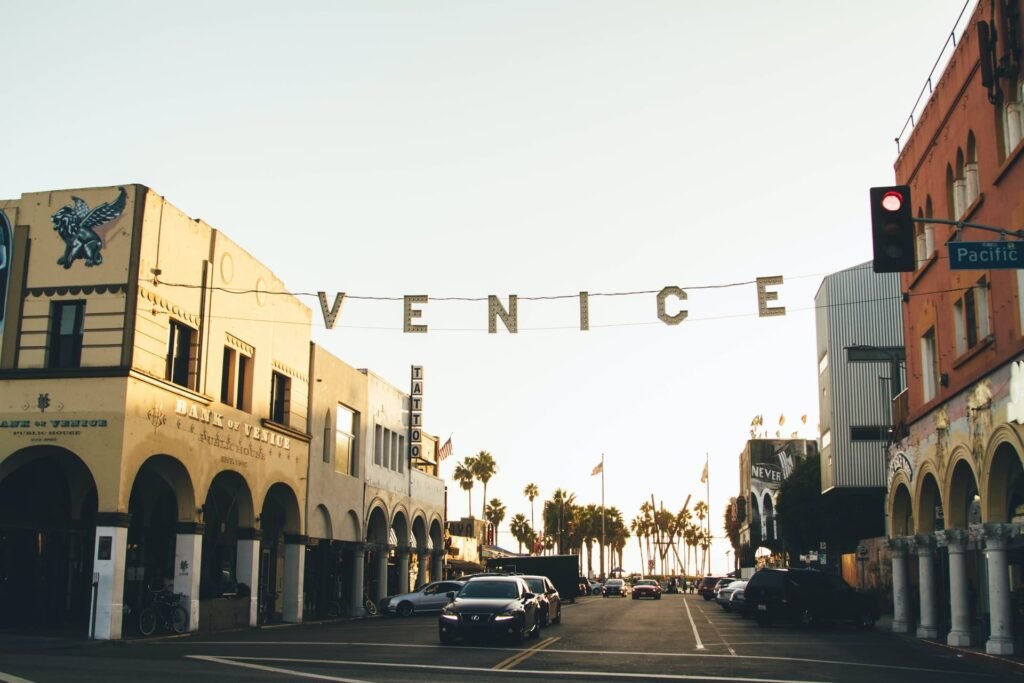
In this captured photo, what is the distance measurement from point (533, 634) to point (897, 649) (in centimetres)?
841

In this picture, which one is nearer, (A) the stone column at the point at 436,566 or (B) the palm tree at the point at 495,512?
(A) the stone column at the point at 436,566

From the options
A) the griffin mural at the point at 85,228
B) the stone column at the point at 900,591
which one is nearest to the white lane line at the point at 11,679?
the griffin mural at the point at 85,228

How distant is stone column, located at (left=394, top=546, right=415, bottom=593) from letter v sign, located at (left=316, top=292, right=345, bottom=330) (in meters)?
27.3

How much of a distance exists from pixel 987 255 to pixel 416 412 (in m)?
37.3

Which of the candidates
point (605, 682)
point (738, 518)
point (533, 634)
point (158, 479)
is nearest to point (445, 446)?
point (158, 479)

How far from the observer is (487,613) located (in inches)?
890

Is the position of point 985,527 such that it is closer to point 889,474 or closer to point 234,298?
point 889,474

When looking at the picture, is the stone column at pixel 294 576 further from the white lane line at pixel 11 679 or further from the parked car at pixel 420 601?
the white lane line at pixel 11 679

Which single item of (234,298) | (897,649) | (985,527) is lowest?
(897,649)

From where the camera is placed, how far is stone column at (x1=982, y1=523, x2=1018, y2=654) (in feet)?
70.0

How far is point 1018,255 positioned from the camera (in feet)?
48.4

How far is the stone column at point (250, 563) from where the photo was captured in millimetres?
31609

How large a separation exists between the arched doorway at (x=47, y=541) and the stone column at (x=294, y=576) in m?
6.78

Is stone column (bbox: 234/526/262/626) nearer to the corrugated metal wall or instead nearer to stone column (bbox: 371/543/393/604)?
stone column (bbox: 371/543/393/604)
